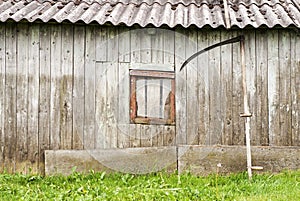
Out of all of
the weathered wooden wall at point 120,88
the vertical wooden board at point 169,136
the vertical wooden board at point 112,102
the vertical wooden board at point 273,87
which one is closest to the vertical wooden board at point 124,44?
the weathered wooden wall at point 120,88

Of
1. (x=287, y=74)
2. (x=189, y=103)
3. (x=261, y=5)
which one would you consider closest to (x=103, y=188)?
(x=189, y=103)

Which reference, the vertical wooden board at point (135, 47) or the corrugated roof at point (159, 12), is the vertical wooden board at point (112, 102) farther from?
the corrugated roof at point (159, 12)

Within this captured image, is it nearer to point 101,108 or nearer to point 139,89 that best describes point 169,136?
point 139,89

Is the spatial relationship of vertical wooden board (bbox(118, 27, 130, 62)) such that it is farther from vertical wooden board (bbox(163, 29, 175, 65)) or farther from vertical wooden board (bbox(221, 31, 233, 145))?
vertical wooden board (bbox(221, 31, 233, 145))


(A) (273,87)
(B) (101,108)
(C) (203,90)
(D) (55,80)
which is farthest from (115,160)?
(A) (273,87)

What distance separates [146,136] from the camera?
8.77 meters

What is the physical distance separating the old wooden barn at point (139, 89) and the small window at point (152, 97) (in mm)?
16

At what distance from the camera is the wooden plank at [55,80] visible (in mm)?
8750

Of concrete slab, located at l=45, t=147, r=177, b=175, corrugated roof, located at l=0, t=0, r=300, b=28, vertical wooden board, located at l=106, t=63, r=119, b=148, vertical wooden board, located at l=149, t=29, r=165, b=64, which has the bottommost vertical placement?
concrete slab, located at l=45, t=147, r=177, b=175

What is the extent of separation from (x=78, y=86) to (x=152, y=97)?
1.23 meters

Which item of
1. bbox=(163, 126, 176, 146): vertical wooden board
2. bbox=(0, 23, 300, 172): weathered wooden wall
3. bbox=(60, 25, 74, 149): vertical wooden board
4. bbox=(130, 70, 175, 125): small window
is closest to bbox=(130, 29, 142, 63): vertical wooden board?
bbox=(0, 23, 300, 172): weathered wooden wall

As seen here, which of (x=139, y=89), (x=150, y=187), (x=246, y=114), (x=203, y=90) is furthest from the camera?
(x=203, y=90)

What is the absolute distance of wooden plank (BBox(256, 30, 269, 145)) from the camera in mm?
8828

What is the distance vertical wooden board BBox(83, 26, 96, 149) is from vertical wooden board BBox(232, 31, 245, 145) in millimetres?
2310
